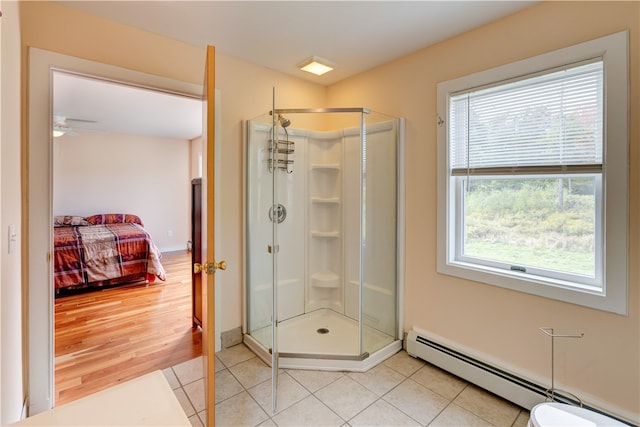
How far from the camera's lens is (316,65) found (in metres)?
2.58

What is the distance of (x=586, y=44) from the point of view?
5.35 ft

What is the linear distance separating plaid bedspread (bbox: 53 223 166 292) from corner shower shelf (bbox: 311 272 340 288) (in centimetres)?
266

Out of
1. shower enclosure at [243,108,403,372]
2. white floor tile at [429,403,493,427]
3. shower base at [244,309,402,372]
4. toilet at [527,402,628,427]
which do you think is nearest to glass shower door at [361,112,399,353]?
shower enclosure at [243,108,403,372]

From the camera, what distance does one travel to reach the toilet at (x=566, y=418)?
4.28 ft

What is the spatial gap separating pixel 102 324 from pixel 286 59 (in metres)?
3.16

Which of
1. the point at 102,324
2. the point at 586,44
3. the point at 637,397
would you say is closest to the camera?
the point at 637,397

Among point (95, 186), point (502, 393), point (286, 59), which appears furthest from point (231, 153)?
point (95, 186)

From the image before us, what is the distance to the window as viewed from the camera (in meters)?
1.57

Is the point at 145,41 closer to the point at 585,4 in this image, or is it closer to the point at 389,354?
the point at 585,4

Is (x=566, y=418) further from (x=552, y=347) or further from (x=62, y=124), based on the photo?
(x=62, y=124)

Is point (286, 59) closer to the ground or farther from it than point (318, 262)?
farther from it

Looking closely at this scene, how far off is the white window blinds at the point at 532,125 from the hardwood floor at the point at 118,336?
2735 millimetres

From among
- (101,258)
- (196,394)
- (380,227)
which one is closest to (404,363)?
(380,227)

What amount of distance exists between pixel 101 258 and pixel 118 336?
1.84 m
